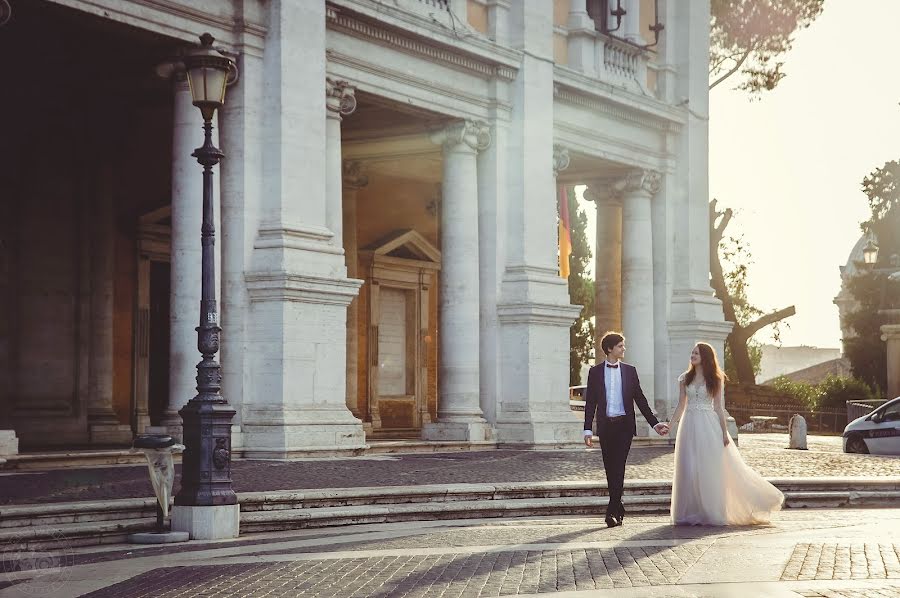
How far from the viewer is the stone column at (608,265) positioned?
3053 cm

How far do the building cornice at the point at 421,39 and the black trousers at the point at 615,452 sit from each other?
944 cm

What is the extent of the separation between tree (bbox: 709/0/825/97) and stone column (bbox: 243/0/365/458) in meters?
19.6

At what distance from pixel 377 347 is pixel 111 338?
299 inches

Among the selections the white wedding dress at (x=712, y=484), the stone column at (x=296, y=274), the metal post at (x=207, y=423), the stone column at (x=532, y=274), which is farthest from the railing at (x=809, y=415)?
the metal post at (x=207, y=423)

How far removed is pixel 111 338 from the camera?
23.8 meters

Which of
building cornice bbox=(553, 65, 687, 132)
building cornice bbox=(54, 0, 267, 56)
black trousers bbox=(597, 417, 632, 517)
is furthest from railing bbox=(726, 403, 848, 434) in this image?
black trousers bbox=(597, 417, 632, 517)

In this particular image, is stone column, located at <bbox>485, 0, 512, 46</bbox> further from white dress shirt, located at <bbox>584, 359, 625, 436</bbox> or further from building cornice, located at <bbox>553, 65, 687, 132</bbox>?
white dress shirt, located at <bbox>584, 359, 625, 436</bbox>

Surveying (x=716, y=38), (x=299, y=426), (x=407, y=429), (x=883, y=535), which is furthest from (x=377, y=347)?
(x=883, y=535)

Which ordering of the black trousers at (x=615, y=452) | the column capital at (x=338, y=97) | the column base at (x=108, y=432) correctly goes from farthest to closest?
the column base at (x=108, y=432)
the column capital at (x=338, y=97)
the black trousers at (x=615, y=452)

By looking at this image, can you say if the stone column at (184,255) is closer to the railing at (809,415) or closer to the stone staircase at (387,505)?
the stone staircase at (387,505)

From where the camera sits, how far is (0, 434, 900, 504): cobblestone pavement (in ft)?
46.6

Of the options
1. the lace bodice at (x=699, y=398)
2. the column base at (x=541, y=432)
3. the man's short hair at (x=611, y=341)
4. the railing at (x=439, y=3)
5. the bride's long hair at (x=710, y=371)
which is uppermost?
the railing at (x=439, y=3)

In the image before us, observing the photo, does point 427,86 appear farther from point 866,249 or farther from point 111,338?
point 866,249

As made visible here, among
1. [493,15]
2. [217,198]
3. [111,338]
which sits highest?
[493,15]
